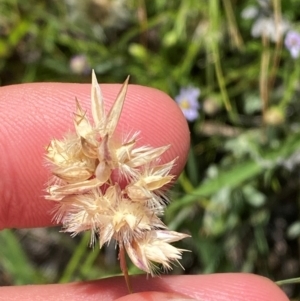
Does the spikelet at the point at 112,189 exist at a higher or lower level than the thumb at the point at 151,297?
higher

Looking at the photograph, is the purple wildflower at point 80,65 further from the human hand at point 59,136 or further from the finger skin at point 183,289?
the finger skin at point 183,289

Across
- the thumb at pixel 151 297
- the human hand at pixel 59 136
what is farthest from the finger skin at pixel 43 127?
the thumb at pixel 151 297

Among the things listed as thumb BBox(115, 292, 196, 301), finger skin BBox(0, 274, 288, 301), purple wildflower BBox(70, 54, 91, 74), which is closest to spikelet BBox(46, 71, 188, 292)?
thumb BBox(115, 292, 196, 301)

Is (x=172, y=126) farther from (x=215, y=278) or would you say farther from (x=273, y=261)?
(x=273, y=261)

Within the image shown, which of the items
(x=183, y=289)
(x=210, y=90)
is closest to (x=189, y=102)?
(x=210, y=90)

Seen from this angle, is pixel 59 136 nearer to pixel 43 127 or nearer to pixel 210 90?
pixel 43 127

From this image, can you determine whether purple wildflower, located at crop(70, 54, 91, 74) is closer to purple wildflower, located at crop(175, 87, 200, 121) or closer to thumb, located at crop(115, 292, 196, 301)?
purple wildflower, located at crop(175, 87, 200, 121)

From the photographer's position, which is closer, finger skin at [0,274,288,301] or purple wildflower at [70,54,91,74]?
finger skin at [0,274,288,301]

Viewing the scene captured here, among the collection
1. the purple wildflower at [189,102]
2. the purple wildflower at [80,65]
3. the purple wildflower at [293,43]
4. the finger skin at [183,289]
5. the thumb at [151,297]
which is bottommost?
the finger skin at [183,289]

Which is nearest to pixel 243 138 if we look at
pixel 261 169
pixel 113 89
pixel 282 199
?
pixel 261 169
